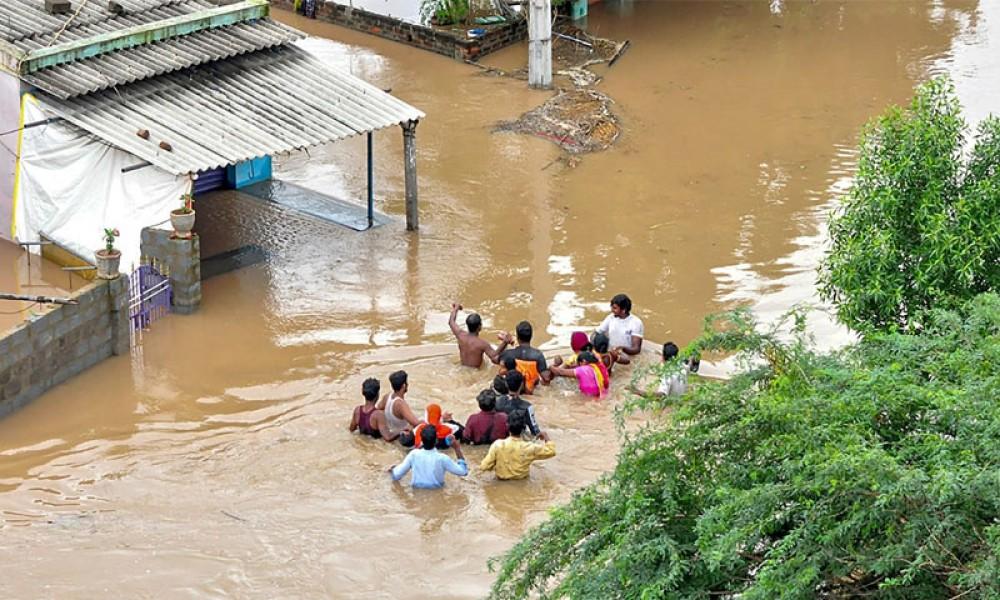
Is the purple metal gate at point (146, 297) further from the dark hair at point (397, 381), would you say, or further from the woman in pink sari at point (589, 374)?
the woman in pink sari at point (589, 374)

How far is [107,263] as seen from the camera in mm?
15422

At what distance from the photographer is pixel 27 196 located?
1775 cm

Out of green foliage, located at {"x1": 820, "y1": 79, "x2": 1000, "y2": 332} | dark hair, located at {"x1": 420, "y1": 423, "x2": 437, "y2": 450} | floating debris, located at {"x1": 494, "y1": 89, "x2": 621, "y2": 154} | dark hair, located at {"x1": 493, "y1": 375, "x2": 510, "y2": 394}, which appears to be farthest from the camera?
floating debris, located at {"x1": 494, "y1": 89, "x2": 621, "y2": 154}

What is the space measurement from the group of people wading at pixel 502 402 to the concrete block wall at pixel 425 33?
10773 mm

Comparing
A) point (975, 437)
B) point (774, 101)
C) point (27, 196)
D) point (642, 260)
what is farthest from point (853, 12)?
point (975, 437)

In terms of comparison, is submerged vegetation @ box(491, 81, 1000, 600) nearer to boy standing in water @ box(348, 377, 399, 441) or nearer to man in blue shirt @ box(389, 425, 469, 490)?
man in blue shirt @ box(389, 425, 469, 490)

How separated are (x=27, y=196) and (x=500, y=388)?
6952 mm

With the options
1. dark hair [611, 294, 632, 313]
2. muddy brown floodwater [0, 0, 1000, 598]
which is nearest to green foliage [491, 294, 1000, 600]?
muddy brown floodwater [0, 0, 1000, 598]

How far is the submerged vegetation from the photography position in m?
7.43

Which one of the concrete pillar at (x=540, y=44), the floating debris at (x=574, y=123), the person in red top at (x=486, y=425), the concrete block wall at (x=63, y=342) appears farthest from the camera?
the concrete pillar at (x=540, y=44)

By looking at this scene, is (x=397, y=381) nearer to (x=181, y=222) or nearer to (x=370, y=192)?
(x=181, y=222)

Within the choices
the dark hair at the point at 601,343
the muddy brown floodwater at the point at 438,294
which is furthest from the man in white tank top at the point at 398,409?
the dark hair at the point at 601,343

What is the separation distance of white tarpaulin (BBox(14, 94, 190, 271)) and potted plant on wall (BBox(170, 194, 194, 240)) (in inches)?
7.1

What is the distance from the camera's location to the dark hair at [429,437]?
12.8m
